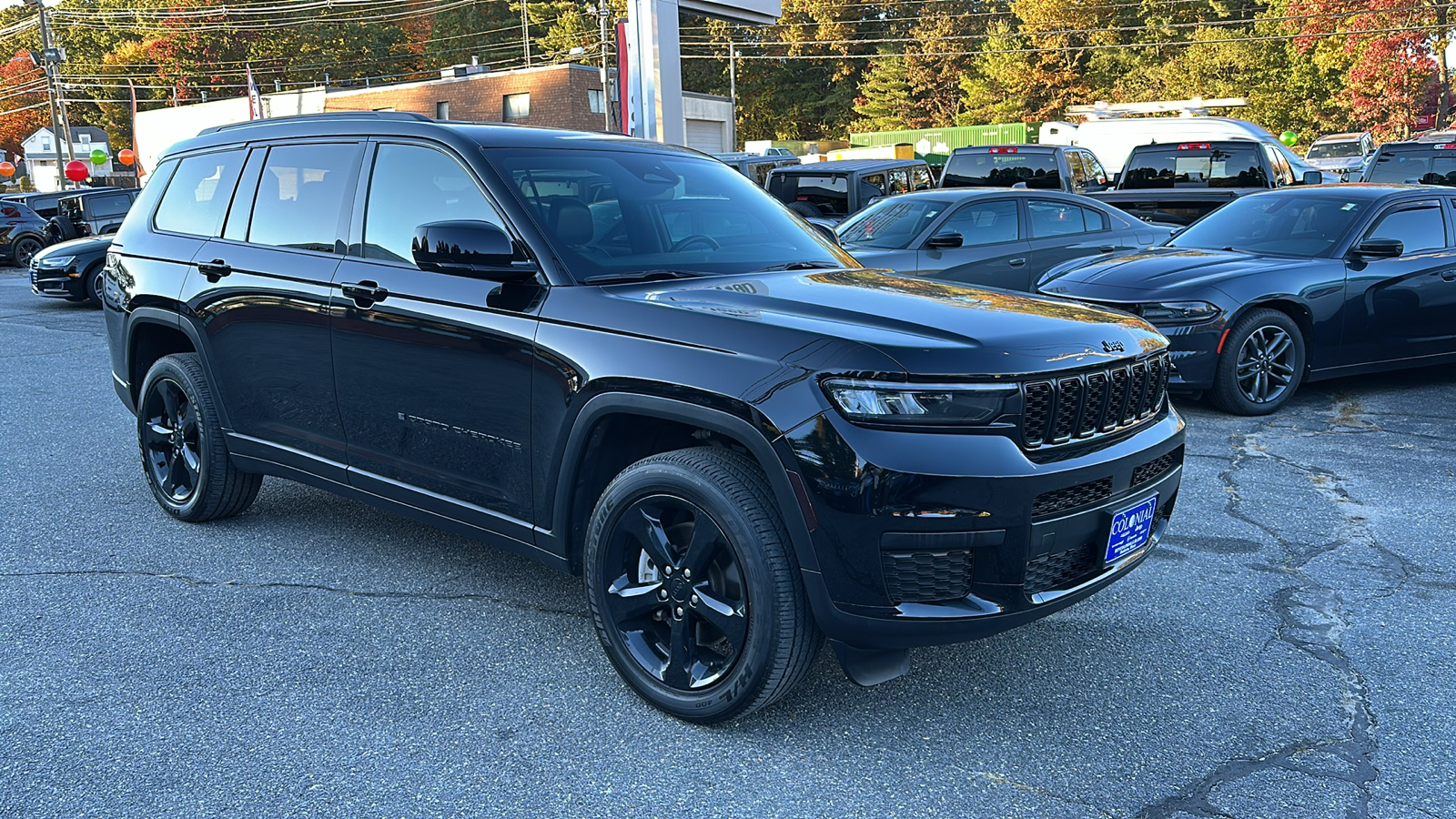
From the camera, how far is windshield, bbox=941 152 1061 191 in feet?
51.9

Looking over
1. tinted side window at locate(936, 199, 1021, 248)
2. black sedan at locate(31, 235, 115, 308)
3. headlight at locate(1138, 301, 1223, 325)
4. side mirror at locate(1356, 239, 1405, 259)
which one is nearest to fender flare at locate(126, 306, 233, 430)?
headlight at locate(1138, 301, 1223, 325)

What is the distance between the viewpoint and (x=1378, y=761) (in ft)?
10.2

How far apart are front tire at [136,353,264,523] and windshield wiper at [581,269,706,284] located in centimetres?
228

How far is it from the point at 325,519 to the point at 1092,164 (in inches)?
610

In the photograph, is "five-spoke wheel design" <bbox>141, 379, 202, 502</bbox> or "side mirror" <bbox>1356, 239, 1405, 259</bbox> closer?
"five-spoke wheel design" <bbox>141, 379, 202, 502</bbox>

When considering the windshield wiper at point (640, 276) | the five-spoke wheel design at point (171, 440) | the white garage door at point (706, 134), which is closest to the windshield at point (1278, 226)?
the windshield wiper at point (640, 276)

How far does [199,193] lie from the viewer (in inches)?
201

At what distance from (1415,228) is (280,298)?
26.1ft

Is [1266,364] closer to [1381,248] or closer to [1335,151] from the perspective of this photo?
[1381,248]

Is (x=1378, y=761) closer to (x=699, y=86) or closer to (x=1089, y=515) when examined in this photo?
(x=1089, y=515)

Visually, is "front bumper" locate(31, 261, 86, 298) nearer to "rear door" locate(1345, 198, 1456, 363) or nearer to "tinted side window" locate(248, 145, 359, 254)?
"tinted side window" locate(248, 145, 359, 254)

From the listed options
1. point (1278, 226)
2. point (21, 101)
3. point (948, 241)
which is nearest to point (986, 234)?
point (948, 241)

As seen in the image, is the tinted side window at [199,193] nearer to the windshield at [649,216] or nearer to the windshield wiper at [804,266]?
the windshield at [649,216]

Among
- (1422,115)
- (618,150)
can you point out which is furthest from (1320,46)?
(618,150)
